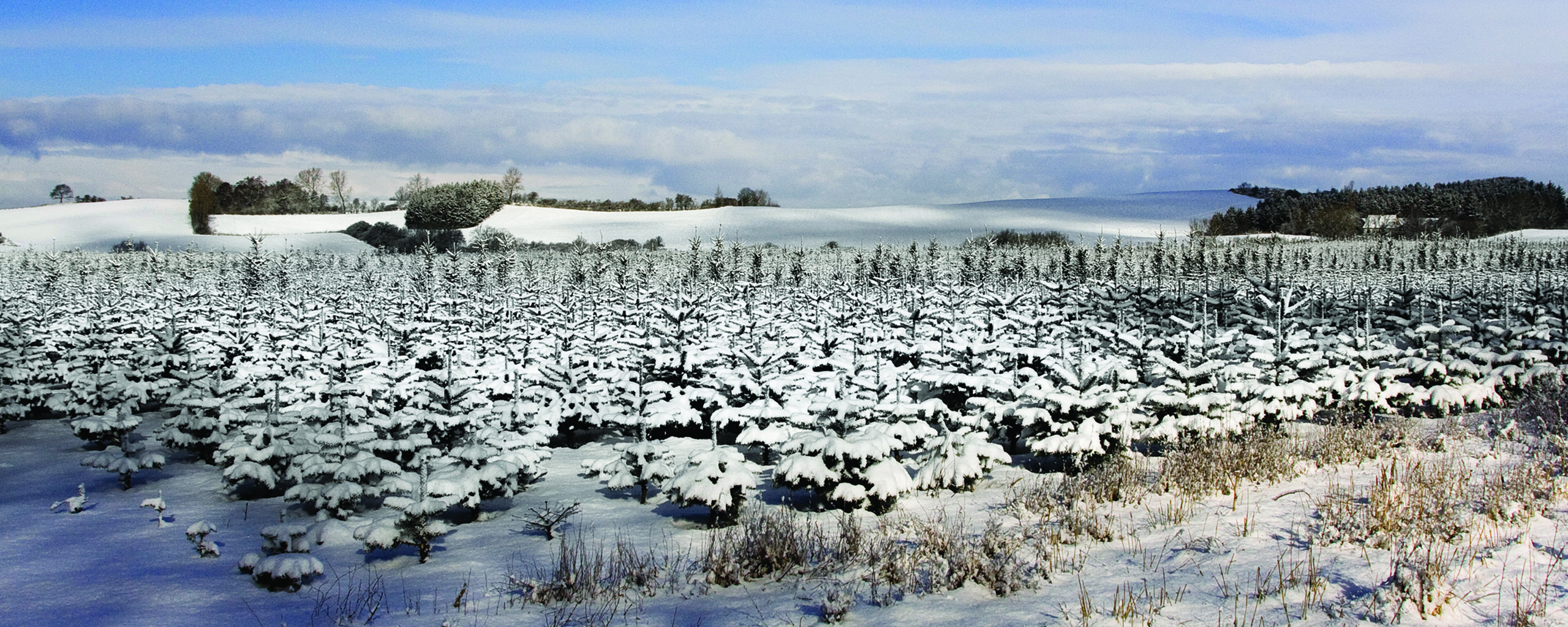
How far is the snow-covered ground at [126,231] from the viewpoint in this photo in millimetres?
63238

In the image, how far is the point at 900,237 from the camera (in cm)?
7044

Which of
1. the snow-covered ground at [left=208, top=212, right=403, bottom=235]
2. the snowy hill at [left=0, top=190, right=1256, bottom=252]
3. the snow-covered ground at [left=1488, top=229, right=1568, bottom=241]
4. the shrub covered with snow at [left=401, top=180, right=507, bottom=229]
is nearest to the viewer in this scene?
the shrub covered with snow at [left=401, top=180, right=507, bottom=229]

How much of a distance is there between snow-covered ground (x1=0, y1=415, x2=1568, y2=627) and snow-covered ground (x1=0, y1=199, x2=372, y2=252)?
54.8 meters

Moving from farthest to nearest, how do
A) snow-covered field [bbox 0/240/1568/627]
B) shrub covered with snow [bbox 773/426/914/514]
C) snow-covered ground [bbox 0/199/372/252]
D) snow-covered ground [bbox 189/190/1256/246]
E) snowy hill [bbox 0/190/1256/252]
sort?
snow-covered ground [bbox 189/190/1256/246] < snowy hill [bbox 0/190/1256/252] < snow-covered ground [bbox 0/199/372/252] < shrub covered with snow [bbox 773/426/914/514] < snow-covered field [bbox 0/240/1568/627]

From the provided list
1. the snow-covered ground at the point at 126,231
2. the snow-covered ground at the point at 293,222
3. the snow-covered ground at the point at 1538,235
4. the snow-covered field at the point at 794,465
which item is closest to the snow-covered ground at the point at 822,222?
the snow-covered ground at the point at 293,222

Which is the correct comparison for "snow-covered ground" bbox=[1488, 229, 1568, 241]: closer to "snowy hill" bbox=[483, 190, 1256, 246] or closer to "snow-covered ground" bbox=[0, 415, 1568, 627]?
"snowy hill" bbox=[483, 190, 1256, 246]

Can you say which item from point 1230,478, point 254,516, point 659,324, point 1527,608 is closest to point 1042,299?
point 659,324

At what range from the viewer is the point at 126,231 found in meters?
73.8

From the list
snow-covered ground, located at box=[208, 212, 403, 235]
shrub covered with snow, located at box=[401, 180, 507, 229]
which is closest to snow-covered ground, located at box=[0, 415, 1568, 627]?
shrub covered with snow, located at box=[401, 180, 507, 229]

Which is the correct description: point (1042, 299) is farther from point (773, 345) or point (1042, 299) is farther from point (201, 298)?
point (201, 298)

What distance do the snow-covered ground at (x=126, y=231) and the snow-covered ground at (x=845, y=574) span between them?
2158 inches

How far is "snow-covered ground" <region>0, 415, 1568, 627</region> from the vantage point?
553cm

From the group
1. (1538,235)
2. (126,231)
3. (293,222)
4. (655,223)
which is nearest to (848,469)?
(655,223)

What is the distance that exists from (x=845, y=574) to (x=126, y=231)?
3509 inches
